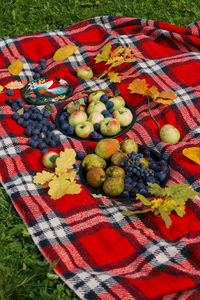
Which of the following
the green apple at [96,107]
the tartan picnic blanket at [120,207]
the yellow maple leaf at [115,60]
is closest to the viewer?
the tartan picnic blanket at [120,207]

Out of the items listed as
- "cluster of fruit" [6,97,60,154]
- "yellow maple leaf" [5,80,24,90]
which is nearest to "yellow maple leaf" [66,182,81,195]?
"cluster of fruit" [6,97,60,154]

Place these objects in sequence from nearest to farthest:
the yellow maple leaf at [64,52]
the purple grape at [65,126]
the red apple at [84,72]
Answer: the purple grape at [65,126] → the red apple at [84,72] → the yellow maple leaf at [64,52]

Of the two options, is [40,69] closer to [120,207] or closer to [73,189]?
[73,189]

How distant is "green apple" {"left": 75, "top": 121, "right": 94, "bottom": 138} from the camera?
9.52 ft

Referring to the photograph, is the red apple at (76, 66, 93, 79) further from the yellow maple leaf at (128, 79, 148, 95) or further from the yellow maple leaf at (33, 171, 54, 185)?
the yellow maple leaf at (33, 171, 54, 185)

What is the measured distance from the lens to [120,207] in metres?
2.37

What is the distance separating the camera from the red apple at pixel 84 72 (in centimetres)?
357

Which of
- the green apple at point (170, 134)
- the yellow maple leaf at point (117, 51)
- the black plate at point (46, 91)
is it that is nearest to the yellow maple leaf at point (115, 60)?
the yellow maple leaf at point (117, 51)

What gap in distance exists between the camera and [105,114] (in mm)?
3023

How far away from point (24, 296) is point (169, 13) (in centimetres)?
418

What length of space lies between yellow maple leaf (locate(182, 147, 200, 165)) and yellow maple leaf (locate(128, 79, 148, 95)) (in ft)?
2.45

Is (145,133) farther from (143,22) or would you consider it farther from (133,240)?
(143,22)

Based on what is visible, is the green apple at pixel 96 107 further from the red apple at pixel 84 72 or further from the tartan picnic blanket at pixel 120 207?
the red apple at pixel 84 72

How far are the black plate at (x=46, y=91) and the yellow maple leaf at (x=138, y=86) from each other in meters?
0.53
